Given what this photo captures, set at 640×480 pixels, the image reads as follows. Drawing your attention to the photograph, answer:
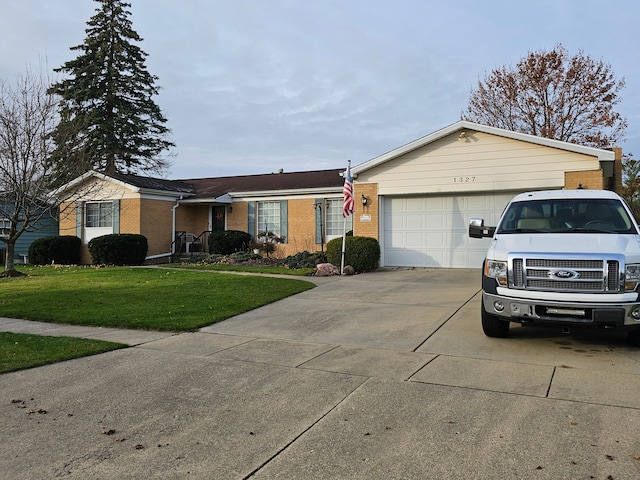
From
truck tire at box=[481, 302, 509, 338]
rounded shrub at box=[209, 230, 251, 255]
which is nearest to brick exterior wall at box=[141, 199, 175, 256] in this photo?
rounded shrub at box=[209, 230, 251, 255]

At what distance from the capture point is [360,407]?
170 inches

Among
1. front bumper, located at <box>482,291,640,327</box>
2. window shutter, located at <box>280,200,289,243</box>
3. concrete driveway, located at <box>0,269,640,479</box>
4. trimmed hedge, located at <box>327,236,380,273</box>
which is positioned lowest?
concrete driveway, located at <box>0,269,640,479</box>

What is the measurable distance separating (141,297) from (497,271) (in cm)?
769

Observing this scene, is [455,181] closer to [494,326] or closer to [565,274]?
A: [494,326]

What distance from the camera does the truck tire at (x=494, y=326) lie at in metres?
6.63

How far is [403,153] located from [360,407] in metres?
A: 12.2

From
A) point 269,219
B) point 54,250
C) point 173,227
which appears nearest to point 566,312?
point 269,219

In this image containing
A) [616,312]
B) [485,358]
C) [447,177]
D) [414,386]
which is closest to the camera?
Answer: [414,386]

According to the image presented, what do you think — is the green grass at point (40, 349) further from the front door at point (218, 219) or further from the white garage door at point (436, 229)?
the front door at point (218, 219)

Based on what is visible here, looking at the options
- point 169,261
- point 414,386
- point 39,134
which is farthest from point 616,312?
point 169,261

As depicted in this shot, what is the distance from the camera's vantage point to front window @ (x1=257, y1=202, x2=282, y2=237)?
802 inches

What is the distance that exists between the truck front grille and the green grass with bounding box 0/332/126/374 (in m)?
5.32

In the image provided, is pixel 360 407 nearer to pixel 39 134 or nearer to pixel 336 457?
pixel 336 457

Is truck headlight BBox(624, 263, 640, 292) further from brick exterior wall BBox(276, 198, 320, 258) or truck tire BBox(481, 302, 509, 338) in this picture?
brick exterior wall BBox(276, 198, 320, 258)
